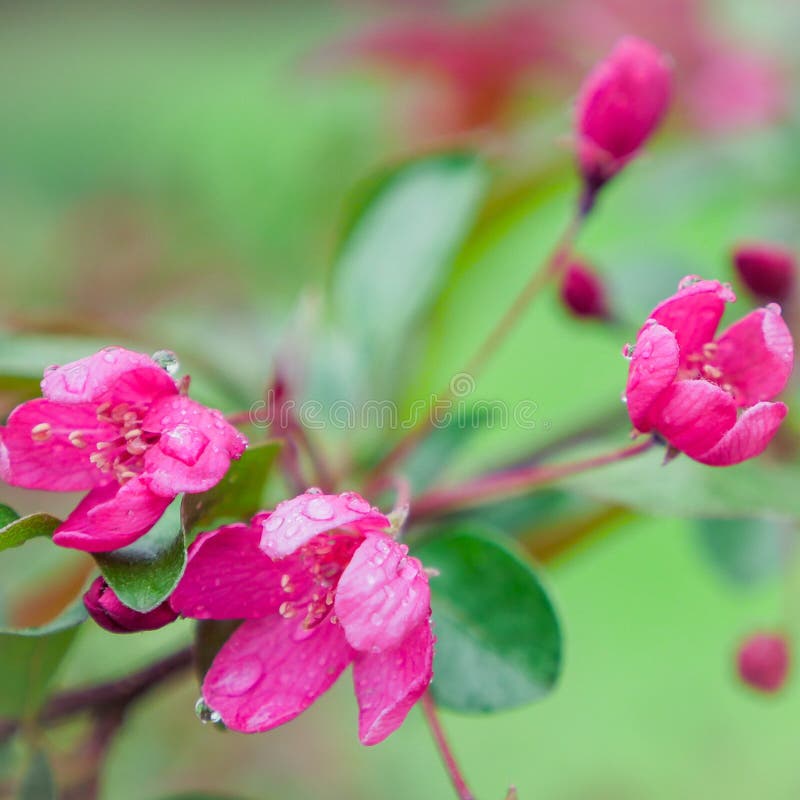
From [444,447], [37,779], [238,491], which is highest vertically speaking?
[238,491]

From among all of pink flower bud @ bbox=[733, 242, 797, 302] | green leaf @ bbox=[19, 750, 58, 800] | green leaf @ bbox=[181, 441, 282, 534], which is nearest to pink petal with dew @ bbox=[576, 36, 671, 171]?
pink flower bud @ bbox=[733, 242, 797, 302]

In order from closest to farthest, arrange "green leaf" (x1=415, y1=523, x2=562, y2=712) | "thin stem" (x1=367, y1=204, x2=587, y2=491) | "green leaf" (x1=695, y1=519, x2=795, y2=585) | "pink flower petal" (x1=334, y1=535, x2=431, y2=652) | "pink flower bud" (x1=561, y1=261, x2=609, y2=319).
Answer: "pink flower petal" (x1=334, y1=535, x2=431, y2=652) < "green leaf" (x1=415, y1=523, x2=562, y2=712) < "thin stem" (x1=367, y1=204, x2=587, y2=491) < "pink flower bud" (x1=561, y1=261, x2=609, y2=319) < "green leaf" (x1=695, y1=519, x2=795, y2=585)

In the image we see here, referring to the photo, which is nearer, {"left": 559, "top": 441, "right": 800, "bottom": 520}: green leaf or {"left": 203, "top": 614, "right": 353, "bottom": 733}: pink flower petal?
{"left": 203, "top": 614, "right": 353, "bottom": 733}: pink flower petal

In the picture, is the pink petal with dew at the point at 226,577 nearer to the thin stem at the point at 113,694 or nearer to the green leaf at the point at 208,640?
the green leaf at the point at 208,640

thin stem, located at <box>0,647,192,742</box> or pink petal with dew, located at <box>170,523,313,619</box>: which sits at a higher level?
pink petal with dew, located at <box>170,523,313,619</box>

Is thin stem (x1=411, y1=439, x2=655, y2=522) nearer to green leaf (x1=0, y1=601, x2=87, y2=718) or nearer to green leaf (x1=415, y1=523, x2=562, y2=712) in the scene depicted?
green leaf (x1=415, y1=523, x2=562, y2=712)

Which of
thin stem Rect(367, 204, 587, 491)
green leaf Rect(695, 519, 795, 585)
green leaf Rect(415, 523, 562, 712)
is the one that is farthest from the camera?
green leaf Rect(695, 519, 795, 585)

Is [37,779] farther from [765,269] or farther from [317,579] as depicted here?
[765,269]
